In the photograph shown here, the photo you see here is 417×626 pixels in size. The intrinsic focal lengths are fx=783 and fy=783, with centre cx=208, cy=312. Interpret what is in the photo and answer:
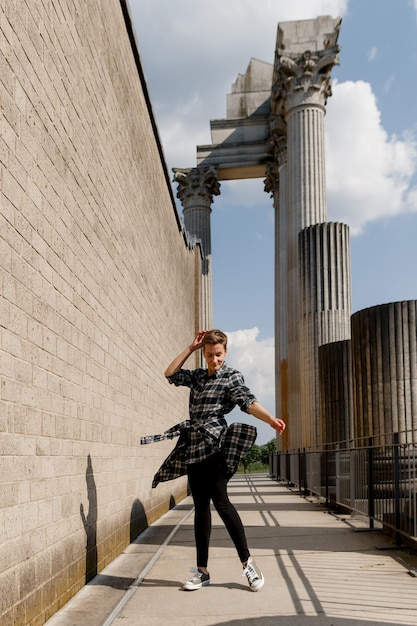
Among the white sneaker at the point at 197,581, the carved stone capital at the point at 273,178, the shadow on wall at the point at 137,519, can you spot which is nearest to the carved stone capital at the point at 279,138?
the carved stone capital at the point at 273,178

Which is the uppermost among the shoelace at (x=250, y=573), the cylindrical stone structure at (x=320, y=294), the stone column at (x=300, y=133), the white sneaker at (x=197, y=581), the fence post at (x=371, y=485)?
the stone column at (x=300, y=133)

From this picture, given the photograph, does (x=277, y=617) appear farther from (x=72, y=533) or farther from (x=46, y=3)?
(x=46, y=3)

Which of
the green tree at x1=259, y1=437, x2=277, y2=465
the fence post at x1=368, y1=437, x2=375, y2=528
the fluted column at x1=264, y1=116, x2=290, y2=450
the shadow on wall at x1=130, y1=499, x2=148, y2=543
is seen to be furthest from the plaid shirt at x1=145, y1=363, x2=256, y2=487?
the green tree at x1=259, y1=437, x2=277, y2=465

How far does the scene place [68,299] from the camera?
5152 millimetres

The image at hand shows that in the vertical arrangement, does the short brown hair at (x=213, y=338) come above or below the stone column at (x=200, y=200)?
below

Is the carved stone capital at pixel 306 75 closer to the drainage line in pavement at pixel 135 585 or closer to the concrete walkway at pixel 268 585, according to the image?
the concrete walkway at pixel 268 585

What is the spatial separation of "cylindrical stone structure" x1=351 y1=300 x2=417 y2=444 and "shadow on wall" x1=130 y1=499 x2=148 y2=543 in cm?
393

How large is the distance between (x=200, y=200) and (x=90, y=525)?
3192 centimetres

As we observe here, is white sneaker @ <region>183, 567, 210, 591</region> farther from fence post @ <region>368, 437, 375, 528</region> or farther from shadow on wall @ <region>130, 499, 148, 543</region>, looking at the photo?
fence post @ <region>368, 437, 375, 528</region>

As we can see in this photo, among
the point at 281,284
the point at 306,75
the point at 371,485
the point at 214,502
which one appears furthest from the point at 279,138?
the point at 214,502

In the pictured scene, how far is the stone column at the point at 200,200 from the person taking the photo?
3688 cm

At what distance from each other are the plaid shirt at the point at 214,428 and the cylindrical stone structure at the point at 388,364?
6313mm

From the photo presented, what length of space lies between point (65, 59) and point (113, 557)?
406cm

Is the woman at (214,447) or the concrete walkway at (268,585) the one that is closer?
the concrete walkway at (268,585)
